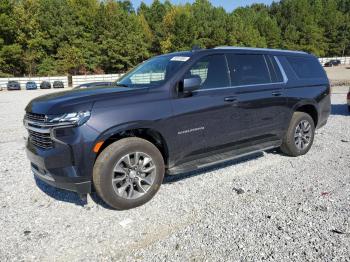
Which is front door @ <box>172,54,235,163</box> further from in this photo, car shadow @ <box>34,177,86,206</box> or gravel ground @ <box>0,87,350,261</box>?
car shadow @ <box>34,177,86,206</box>

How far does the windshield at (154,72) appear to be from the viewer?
4344 mm

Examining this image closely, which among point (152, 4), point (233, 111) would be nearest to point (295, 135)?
point (233, 111)

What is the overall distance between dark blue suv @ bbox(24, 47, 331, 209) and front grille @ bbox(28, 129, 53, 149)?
0.5 inches

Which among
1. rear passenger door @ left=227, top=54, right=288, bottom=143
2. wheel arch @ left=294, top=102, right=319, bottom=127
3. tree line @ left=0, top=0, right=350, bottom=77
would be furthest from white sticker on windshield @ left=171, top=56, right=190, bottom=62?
tree line @ left=0, top=0, right=350, bottom=77

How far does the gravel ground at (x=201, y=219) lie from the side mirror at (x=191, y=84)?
4.60 feet

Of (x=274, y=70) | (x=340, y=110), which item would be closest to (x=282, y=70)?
(x=274, y=70)

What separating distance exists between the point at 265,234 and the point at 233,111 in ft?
6.29

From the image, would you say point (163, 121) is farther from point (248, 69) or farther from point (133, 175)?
point (248, 69)

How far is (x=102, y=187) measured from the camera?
146 inches

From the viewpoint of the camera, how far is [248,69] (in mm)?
5035

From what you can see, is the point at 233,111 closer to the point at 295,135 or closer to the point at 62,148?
the point at 295,135

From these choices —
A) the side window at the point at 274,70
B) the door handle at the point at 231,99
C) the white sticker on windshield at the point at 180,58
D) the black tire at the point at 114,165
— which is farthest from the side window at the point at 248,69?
the black tire at the point at 114,165

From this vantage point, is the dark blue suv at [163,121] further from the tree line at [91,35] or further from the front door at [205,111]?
the tree line at [91,35]

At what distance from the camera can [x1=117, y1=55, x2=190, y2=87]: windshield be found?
14.3 feet
